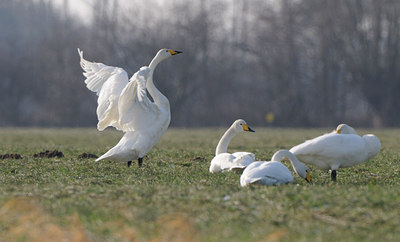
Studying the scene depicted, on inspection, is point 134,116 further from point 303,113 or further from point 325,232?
point 303,113

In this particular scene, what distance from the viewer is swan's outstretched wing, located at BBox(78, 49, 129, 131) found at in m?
11.3

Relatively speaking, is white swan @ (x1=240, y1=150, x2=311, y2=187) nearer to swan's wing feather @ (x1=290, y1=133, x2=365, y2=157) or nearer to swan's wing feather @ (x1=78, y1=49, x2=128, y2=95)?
swan's wing feather @ (x1=290, y1=133, x2=365, y2=157)

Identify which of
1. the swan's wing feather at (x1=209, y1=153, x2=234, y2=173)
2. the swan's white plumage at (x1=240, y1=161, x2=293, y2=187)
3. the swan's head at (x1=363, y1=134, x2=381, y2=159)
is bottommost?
the swan's wing feather at (x1=209, y1=153, x2=234, y2=173)

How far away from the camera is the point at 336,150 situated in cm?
875

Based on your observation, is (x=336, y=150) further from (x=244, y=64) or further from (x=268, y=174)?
(x=244, y=64)

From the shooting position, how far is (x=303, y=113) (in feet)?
154

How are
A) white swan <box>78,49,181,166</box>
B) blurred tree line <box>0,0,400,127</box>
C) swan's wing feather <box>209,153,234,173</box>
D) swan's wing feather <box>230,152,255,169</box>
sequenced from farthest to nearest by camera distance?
blurred tree line <box>0,0,400,127</box> < white swan <box>78,49,181,166</box> < swan's wing feather <box>209,153,234,173</box> < swan's wing feather <box>230,152,255,169</box>

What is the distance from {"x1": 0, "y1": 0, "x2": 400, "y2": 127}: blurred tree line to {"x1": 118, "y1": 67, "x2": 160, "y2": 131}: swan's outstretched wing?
35498 mm

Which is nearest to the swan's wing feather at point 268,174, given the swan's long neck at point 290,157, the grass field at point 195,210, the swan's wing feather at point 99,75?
the grass field at point 195,210

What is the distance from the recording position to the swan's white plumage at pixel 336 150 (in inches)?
345

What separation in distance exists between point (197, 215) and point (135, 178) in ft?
10.3

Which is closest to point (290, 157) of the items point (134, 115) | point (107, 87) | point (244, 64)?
point (134, 115)

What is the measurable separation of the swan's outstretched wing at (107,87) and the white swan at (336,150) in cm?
361

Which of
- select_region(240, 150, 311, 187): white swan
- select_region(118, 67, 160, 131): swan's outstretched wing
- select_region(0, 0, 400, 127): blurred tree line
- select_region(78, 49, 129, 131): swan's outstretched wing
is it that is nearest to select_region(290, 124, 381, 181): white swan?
select_region(240, 150, 311, 187): white swan
